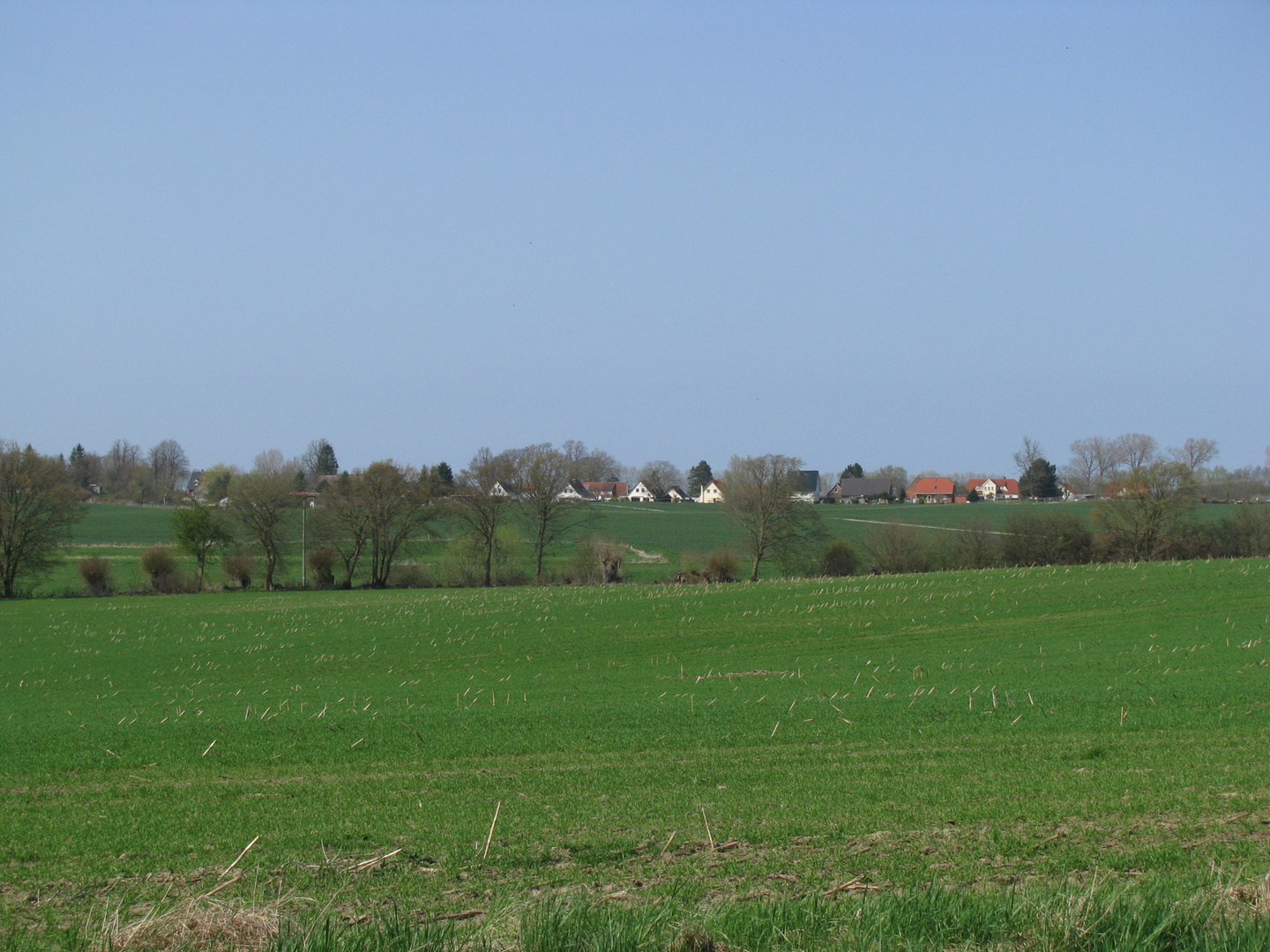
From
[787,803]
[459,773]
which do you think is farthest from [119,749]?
[787,803]

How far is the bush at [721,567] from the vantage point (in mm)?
63625

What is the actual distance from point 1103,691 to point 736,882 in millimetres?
11508

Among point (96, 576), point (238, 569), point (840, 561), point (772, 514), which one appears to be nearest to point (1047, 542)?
point (840, 561)

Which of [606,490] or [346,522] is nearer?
[346,522]

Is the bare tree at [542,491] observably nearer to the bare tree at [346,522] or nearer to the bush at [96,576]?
the bare tree at [346,522]

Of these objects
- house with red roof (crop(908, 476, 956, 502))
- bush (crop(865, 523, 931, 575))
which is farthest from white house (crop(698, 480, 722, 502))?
bush (crop(865, 523, 931, 575))

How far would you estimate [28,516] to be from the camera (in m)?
65.8

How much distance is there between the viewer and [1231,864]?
668 centimetres

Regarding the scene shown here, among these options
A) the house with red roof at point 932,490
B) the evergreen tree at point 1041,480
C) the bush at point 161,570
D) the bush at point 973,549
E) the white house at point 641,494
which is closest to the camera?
the bush at point 973,549

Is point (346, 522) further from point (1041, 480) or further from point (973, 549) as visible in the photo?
point (1041, 480)

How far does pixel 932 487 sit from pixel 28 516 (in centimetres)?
13177

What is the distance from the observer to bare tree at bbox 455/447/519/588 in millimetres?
74875

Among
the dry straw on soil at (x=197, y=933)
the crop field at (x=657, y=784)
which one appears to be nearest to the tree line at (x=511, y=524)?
the crop field at (x=657, y=784)

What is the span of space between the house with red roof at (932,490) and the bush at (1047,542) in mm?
95167
